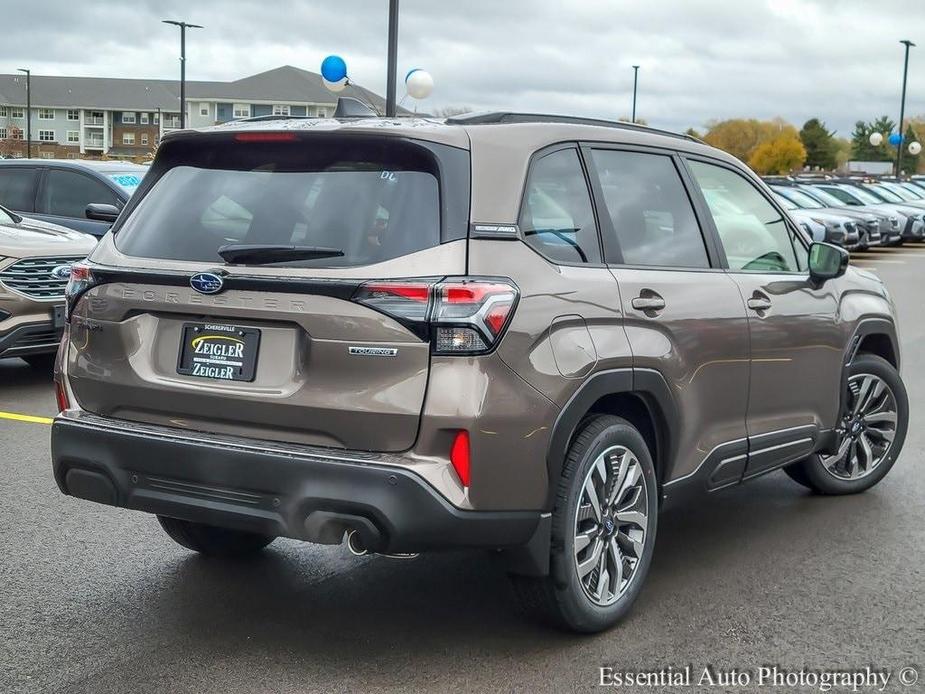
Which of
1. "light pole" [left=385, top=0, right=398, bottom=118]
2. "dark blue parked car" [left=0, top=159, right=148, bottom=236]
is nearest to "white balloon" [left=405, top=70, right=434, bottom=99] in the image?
"light pole" [left=385, top=0, right=398, bottom=118]

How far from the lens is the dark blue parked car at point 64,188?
1310cm

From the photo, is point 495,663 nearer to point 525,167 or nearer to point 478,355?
point 478,355

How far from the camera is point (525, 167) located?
4.22 meters

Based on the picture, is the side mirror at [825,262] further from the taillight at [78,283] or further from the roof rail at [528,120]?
the taillight at [78,283]

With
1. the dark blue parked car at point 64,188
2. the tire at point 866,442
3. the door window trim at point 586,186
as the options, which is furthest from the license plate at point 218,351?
the dark blue parked car at point 64,188

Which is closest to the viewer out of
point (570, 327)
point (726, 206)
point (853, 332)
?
point (570, 327)

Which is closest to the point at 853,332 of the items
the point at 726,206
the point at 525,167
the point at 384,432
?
the point at 726,206

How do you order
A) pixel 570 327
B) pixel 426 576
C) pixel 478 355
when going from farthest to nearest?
pixel 426 576 < pixel 570 327 < pixel 478 355

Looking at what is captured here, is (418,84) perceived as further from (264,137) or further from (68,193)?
(264,137)

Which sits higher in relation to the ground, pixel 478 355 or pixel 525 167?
pixel 525 167

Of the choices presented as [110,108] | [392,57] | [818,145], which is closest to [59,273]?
[392,57]

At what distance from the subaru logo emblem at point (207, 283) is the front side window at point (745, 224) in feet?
7.11

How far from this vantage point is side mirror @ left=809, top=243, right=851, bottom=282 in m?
5.76

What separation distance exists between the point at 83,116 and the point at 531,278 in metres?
133
